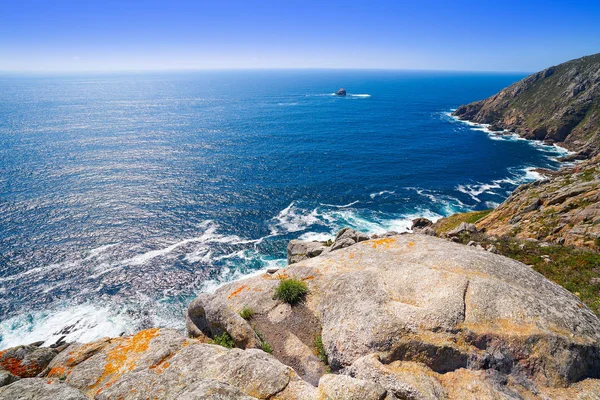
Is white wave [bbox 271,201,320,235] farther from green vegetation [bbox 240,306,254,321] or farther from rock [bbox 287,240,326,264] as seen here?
green vegetation [bbox 240,306,254,321]

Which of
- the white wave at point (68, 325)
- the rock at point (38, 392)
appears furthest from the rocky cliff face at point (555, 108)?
the white wave at point (68, 325)

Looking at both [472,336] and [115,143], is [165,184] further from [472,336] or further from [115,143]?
[472,336]

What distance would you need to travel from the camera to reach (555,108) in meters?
145

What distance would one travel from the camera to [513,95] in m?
174

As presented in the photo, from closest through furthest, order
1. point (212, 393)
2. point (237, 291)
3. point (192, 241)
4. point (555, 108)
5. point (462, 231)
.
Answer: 1. point (212, 393)
2. point (237, 291)
3. point (462, 231)
4. point (192, 241)
5. point (555, 108)

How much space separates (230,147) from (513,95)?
163347 mm

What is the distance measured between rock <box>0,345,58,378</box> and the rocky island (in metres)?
0.06

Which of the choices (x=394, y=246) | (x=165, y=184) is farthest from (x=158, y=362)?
(x=165, y=184)

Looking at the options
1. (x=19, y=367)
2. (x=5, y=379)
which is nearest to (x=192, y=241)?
(x=19, y=367)

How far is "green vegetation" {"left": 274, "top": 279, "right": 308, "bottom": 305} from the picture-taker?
21.2 m

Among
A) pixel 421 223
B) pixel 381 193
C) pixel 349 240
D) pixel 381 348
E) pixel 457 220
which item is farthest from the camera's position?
pixel 381 193

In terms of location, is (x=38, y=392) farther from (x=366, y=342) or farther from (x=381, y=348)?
(x=381, y=348)

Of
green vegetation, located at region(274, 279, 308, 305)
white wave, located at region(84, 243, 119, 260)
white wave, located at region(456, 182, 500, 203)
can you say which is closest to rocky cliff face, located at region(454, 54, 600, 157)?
white wave, located at region(456, 182, 500, 203)

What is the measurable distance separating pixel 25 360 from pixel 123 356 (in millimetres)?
6563
